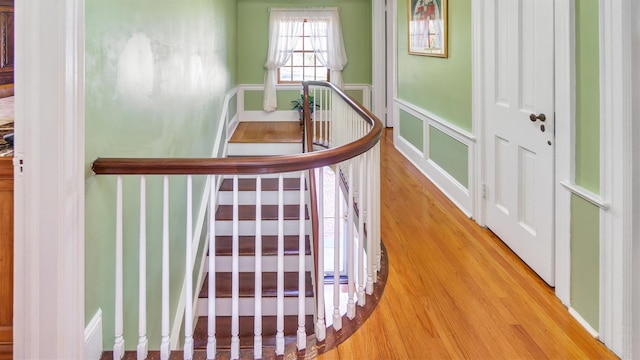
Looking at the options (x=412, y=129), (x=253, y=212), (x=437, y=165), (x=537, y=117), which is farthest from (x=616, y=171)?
(x=253, y=212)

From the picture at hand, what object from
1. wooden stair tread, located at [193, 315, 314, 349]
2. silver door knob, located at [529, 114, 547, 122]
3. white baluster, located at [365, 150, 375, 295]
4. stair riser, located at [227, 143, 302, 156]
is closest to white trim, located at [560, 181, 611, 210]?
silver door knob, located at [529, 114, 547, 122]

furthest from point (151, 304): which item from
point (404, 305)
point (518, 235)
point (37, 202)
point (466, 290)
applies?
point (518, 235)

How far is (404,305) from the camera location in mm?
2377

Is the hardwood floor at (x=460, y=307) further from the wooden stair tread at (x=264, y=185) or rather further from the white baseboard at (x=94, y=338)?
the wooden stair tread at (x=264, y=185)

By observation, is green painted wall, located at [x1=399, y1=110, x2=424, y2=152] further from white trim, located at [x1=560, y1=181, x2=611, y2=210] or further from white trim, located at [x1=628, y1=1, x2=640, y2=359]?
white trim, located at [x1=628, y1=1, x2=640, y2=359]

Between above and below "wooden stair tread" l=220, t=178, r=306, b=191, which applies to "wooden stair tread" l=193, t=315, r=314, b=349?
below

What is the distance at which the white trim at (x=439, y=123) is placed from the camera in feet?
12.1

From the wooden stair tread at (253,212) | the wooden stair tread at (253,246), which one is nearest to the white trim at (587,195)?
the wooden stair tread at (253,246)

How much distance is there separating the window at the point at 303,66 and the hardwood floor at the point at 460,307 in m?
5.13

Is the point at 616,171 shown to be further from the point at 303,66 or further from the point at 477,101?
the point at 303,66

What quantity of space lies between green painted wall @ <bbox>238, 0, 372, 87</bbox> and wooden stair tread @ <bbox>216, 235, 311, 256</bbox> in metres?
3.89

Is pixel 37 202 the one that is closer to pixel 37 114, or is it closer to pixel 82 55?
pixel 37 114

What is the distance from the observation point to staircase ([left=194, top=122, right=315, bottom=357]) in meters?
4.05

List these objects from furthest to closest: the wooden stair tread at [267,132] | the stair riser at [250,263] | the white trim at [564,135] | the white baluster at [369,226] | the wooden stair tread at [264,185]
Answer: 1. the wooden stair tread at [267,132]
2. the wooden stair tread at [264,185]
3. the stair riser at [250,263]
4. the white baluster at [369,226]
5. the white trim at [564,135]
